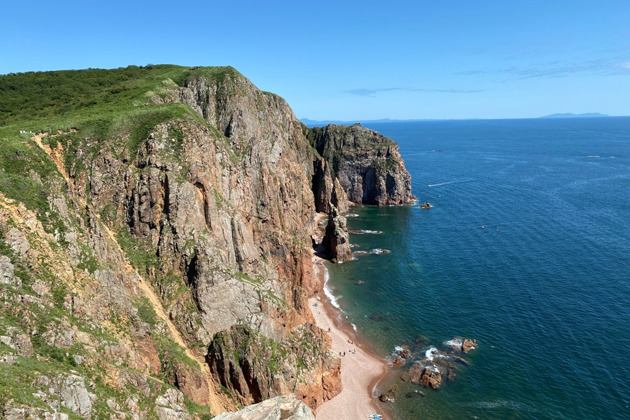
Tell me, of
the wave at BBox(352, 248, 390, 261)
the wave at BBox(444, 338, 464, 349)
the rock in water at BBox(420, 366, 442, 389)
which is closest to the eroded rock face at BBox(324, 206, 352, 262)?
the wave at BBox(352, 248, 390, 261)

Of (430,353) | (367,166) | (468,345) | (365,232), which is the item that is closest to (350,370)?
(430,353)

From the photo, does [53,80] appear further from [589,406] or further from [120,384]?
[589,406]

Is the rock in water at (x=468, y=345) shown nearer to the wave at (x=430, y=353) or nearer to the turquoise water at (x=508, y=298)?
the turquoise water at (x=508, y=298)

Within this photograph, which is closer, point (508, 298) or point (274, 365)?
point (274, 365)

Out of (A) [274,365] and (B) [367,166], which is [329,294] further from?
(B) [367,166]

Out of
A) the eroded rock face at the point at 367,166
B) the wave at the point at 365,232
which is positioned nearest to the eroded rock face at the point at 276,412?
the wave at the point at 365,232

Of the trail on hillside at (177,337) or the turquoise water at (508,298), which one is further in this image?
the turquoise water at (508,298)

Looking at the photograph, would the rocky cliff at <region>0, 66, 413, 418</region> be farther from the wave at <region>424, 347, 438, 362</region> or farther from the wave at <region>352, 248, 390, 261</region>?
the wave at <region>352, 248, 390, 261</region>
